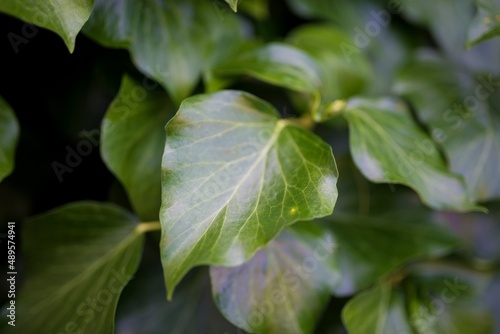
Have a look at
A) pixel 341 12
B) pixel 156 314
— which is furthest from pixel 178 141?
pixel 341 12

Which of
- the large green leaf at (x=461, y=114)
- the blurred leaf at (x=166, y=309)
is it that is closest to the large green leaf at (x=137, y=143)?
the blurred leaf at (x=166, y=309)

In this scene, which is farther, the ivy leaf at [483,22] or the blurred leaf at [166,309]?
the blurred leaf at [166,309]

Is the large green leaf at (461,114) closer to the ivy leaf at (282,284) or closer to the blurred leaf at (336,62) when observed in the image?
the blurred leaf at (336,62)

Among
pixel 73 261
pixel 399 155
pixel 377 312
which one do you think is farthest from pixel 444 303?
pixel 73 261

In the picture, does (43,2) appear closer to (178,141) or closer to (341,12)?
(178,141)

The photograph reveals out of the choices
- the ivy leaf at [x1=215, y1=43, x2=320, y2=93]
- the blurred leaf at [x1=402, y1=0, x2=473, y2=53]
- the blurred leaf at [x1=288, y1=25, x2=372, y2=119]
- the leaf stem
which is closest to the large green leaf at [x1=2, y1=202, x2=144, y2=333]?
the leaf stem

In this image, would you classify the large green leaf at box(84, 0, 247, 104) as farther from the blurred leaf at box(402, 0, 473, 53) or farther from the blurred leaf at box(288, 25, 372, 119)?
the blurred leaf at box(402, 0, 473, 53)

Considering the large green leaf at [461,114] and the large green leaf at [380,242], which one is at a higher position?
→ the large green leaf at [461,114]

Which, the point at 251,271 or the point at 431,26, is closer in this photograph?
the point at 251,271
